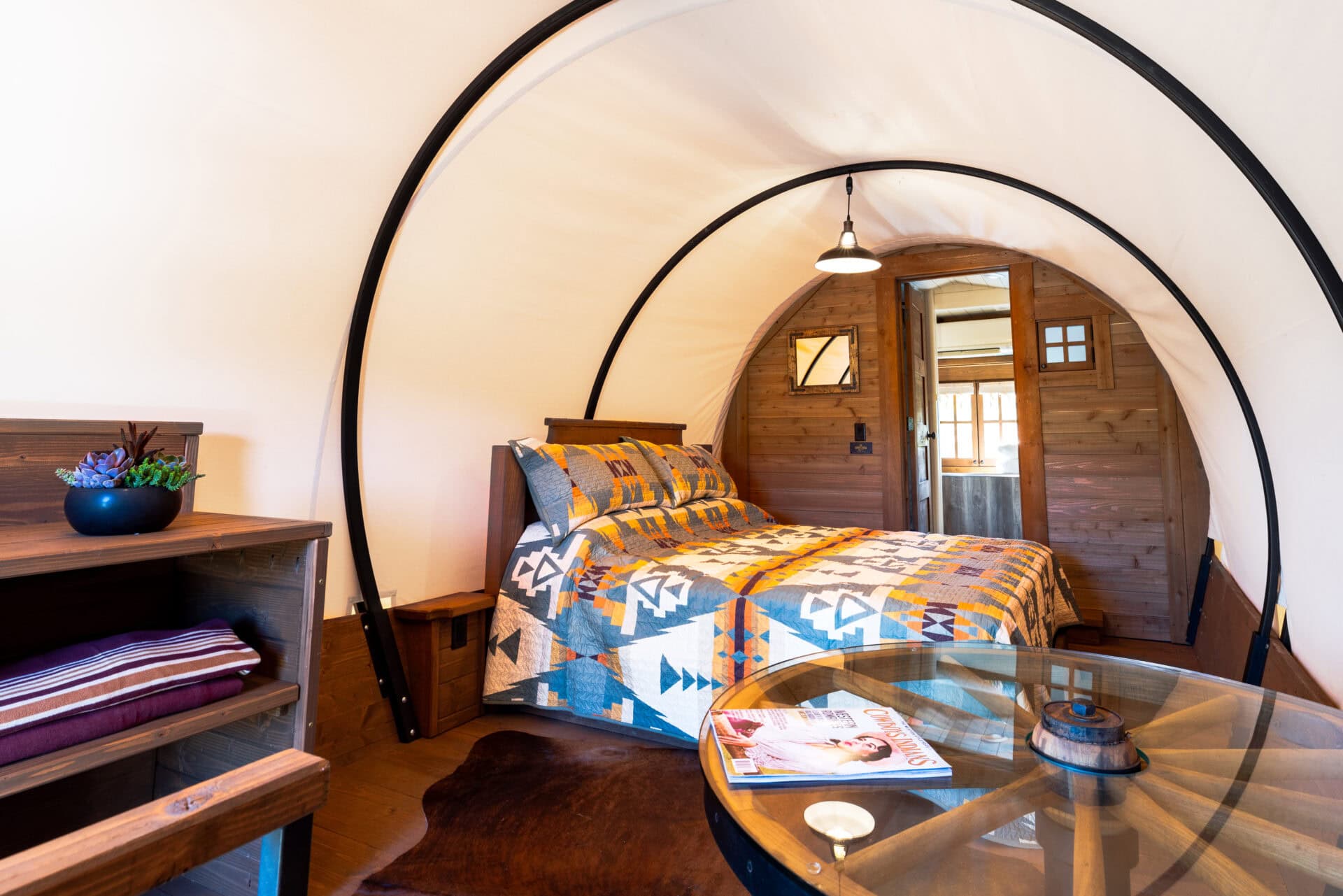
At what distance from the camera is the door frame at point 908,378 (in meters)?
4.10

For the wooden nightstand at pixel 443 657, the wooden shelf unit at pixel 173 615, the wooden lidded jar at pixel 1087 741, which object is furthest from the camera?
the wooden nightstand at pixel 443 657

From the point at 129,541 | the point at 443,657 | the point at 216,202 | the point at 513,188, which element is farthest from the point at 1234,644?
the point at 216,202

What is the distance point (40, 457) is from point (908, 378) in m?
4.44

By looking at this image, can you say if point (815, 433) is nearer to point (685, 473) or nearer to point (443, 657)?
point (685, 473)

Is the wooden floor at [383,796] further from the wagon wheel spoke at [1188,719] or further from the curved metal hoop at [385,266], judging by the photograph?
the wagon wheel spoke at [1188,719]

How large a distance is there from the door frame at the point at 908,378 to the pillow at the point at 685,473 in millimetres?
1294

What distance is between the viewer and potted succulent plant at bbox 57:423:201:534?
51.8 inches

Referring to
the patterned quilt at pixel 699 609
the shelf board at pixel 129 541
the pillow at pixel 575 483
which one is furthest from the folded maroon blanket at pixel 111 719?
the pillow at pixel 575 483

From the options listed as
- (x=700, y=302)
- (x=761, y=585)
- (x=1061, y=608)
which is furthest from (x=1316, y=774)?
(x=700, y=302)

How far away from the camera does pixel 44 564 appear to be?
1137 millimetres

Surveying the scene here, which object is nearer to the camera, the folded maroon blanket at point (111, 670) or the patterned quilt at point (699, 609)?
the folded maroon blanket at point (111, 670)

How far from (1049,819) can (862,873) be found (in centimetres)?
27

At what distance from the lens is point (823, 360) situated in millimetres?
4805

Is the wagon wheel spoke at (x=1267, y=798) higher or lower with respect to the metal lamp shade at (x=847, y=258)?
lower
